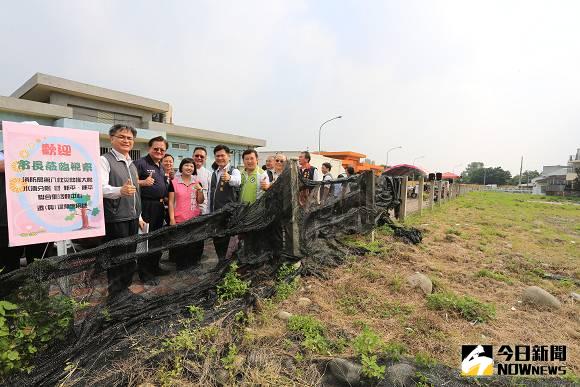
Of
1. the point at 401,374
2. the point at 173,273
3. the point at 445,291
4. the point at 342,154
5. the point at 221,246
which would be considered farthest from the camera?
the point at 342,154

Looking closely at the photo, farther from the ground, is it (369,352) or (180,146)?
(180,146)

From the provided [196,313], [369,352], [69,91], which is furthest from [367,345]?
[69,91]

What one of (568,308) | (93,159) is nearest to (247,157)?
(93,159)

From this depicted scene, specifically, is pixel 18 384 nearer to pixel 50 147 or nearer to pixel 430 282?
pixel 50 147

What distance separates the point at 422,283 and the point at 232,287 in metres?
2.18

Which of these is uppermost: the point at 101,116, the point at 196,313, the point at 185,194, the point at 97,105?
the point at 97,105

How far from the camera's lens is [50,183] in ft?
6.89

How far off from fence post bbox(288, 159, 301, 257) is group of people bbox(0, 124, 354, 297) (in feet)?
0.47

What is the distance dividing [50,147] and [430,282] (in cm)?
386

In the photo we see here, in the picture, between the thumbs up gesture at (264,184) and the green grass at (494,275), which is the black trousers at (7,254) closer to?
the thumbs up gesture at (264,184)

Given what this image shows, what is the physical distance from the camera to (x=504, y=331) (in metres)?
2.56

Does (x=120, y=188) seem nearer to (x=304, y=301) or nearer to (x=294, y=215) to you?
(x=294, y=215)

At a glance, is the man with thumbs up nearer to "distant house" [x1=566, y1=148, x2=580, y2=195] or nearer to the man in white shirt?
the man in white shirt

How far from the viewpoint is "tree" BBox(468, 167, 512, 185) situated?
94.2 meters
